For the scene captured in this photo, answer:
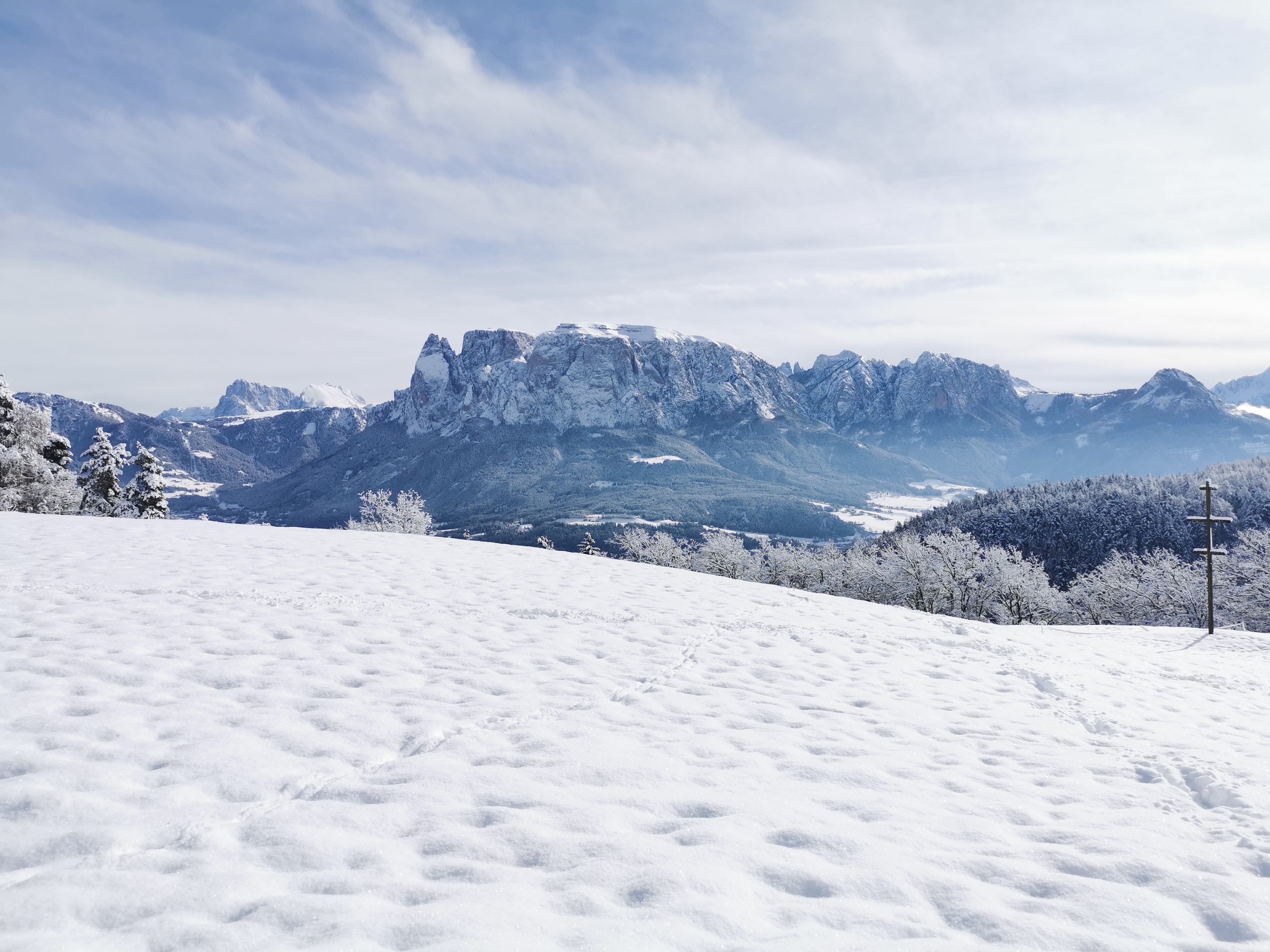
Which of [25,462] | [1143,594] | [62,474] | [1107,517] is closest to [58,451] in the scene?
[62,474]

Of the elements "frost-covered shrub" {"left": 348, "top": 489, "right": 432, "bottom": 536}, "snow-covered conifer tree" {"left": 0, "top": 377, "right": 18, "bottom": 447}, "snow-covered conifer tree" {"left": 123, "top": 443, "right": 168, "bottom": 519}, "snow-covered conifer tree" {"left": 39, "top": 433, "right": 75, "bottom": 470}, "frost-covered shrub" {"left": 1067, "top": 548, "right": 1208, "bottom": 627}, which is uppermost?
"snow-covered conifer tree" {"left": 0, "top": 377, "right": 18, "bottom": 447}

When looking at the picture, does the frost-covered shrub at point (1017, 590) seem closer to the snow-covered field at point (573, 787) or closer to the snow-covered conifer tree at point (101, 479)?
the snow-covered field at point (573, 787)

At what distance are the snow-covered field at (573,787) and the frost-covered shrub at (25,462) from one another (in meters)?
28.9

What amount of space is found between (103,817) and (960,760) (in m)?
8.29

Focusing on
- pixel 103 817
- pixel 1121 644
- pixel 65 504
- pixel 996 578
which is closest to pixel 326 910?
pixel 103 817

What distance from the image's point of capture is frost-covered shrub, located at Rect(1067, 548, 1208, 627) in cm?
5172

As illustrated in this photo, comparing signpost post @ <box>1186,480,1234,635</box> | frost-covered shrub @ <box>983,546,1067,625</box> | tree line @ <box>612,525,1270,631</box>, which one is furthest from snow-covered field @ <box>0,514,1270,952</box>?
frost-covered shrub @ <box>983,546,1067,625</box>

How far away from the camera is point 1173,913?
3922mm

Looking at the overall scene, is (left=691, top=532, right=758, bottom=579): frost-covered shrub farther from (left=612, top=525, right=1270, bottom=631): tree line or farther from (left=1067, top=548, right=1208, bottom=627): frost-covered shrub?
(left=1067, top=548, right=1208, bottom=627): frost-covered shrub

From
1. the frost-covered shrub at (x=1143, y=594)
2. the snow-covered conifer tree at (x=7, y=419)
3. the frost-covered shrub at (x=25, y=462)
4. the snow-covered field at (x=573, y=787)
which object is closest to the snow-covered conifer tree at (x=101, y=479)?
the frost-covered shrub at (x=25, y=462)

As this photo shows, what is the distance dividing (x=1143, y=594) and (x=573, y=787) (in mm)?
69214

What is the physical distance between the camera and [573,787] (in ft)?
18.1

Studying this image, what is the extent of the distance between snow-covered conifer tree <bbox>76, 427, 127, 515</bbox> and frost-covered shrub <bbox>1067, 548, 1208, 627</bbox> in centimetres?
7571

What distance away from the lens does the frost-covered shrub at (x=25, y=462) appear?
105 feet
